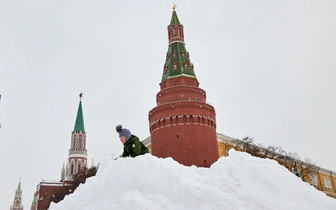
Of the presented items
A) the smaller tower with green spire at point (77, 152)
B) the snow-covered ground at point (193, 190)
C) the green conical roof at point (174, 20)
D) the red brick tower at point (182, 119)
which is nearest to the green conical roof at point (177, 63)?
the red brick tower at point (182, 119)

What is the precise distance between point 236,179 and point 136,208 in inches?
103

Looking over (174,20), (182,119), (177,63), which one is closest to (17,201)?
(174,20)

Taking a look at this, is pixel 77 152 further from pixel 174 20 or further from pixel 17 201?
pixel 17 201

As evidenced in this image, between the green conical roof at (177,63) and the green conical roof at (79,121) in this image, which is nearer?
the green conical roof at (177,63)

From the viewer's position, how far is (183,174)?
8203 millimetres

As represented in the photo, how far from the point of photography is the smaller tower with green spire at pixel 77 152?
7759cm

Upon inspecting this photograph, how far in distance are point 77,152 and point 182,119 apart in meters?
53.1

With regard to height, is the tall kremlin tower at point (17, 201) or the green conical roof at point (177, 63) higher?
the tall kremlin tower at point (17, 201)

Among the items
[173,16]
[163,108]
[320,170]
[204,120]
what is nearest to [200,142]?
[204,120]

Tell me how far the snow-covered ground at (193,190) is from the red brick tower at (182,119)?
2288 centimetres

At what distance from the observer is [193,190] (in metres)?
7.19

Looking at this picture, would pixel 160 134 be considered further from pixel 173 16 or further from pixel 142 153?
pixel 142 153

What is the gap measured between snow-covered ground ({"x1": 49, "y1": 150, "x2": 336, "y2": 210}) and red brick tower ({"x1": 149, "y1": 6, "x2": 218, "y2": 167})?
2288cm

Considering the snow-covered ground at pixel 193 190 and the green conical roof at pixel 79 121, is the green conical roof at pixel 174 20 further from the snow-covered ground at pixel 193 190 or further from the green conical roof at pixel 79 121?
the green conical roof at pixel 79 121
